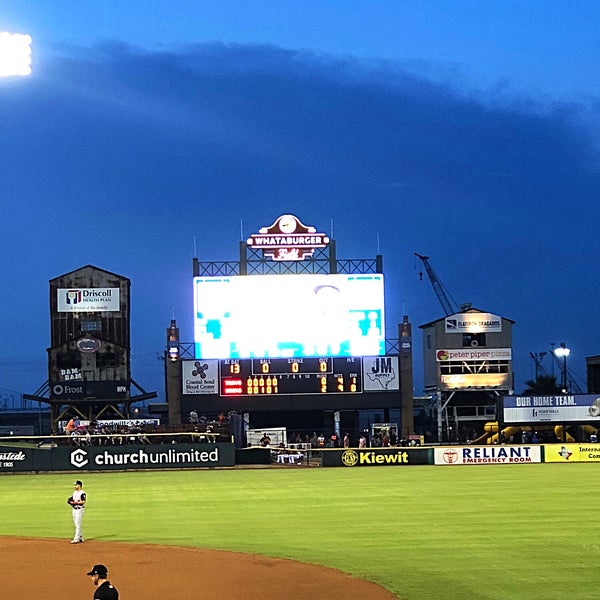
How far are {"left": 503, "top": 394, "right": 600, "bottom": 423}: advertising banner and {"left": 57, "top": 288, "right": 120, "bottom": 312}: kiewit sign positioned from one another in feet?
104

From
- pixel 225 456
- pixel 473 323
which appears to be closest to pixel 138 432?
pixel 225 456

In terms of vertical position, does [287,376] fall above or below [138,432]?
above

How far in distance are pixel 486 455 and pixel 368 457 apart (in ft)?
20.0

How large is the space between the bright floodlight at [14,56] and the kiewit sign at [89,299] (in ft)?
185

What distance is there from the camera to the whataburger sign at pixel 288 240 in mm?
68312

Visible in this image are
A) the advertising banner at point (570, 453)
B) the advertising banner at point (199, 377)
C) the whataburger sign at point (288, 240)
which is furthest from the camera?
the whataburger sign at point (288, 240)

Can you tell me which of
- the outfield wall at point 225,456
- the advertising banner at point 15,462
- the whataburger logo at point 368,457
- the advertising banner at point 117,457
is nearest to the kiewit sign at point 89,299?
the outfield wall at point 225,456

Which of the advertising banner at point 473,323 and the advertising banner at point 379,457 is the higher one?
the advertising banner at point 473,323

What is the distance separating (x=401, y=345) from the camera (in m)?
68.9

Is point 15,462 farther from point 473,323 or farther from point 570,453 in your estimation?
point 473,323

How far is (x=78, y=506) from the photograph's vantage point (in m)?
23.9

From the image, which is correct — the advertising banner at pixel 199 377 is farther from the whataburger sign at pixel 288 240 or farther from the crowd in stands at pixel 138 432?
the whataburger sign at pixel 288 240

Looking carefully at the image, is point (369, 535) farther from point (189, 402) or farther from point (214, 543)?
point (189, 402)

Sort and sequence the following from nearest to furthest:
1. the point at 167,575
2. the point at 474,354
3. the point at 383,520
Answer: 1. the point at 167,575
2. the point at 383,520
3. the point at 474,354
